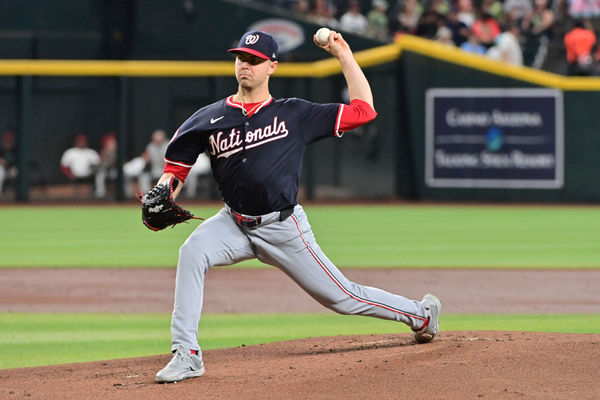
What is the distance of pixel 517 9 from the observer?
21.5 m

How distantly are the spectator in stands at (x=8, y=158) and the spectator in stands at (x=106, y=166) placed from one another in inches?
61.2

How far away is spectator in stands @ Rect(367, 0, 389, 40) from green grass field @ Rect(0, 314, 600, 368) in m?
14.5

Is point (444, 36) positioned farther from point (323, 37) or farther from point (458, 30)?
point (323, 37)

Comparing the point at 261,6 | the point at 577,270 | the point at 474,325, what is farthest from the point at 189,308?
the point at 261,6

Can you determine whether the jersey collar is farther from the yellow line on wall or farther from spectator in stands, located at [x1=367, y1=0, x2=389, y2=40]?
spectator in stands, located at [x1=367, y1=0, x2=389, y2=40]

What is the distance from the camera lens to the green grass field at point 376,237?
10.9 metres

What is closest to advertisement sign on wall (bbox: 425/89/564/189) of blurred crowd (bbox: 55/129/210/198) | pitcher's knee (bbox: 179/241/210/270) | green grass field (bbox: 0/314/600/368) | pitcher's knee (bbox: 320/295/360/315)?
blurred crowd (bbox: 55/129/210/198)

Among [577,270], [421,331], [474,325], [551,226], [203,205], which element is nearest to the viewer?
[421,331]

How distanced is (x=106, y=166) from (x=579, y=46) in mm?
9324

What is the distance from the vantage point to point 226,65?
18812 mm

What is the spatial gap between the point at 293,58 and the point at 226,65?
2.31 m

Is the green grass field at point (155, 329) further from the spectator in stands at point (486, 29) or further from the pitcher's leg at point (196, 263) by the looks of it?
the spectator in stands at point (486, 29)

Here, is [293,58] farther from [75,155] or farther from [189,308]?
[189,308]

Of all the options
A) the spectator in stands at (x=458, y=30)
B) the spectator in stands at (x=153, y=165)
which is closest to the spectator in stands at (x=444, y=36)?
the spectator in stands at (x=458, y=30)
